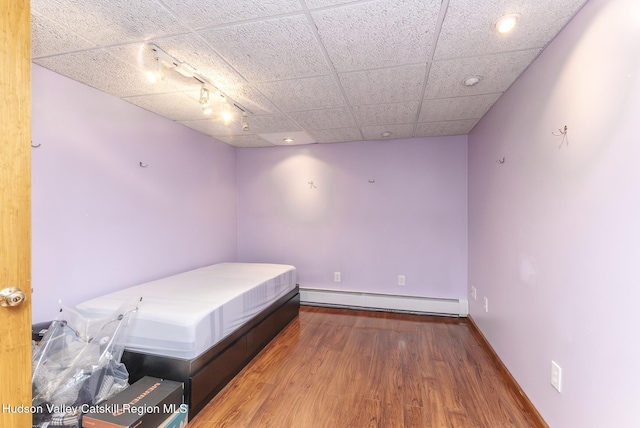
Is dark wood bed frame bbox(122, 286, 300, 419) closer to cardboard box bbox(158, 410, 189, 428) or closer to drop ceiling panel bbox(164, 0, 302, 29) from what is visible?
cardboard box bbox(158, 410, 189, 428)

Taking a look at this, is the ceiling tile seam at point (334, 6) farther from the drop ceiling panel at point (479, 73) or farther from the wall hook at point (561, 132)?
the wall hook at point (561, 132)

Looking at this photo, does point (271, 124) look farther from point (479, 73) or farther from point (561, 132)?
point (561, 132)

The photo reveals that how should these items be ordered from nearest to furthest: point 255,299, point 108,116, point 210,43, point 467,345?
1. point 210,43
2. point 108,116
3. point 255,299
4. point 467,345

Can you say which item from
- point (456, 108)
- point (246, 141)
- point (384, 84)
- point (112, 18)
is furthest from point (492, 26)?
Result: point (246, 141)

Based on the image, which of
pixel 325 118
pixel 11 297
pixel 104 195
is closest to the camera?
pixel 11 297

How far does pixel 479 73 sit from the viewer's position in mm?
1958

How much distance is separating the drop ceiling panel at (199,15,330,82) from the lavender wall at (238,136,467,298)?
6.69 ft

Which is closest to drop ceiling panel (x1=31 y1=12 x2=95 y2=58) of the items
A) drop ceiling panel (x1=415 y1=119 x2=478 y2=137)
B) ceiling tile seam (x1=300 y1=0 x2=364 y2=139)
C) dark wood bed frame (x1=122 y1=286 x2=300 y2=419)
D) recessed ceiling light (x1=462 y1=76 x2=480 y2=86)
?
ceiling tile seam (x1=300 y1=0 x2=364 y2=139)

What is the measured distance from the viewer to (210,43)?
1.63 metres

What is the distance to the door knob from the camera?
36.8 inches


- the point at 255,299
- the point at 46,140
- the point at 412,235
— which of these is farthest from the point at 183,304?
the point at 412,235

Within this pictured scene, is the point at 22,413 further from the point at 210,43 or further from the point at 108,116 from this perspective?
the point at 108,116

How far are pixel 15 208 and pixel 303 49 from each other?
156 cm

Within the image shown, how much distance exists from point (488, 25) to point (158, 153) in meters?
2.94
